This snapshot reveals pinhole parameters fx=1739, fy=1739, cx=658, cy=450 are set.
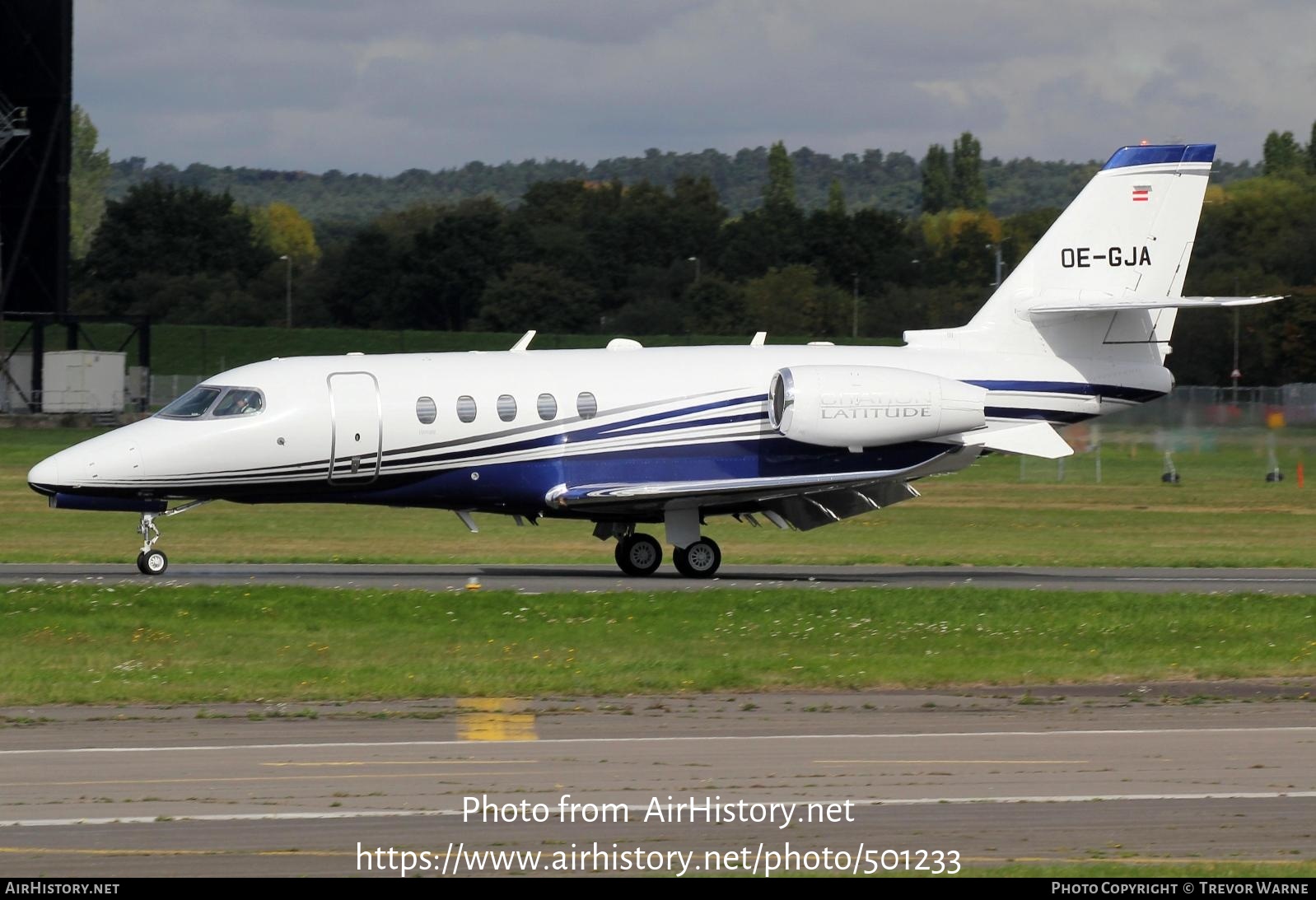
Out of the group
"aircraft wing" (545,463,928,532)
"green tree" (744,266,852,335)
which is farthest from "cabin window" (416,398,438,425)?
"green tree" (744,266,852,335)

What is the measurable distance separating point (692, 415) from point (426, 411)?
4.10 m

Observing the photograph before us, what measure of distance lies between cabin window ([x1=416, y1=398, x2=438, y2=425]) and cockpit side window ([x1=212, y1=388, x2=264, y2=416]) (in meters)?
2.31

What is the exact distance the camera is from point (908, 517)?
43.2m

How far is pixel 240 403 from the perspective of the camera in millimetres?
25984

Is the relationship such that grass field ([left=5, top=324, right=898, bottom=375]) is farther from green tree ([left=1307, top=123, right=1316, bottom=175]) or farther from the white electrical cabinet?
green tree ([left=1307, top=123, right=1316, bottom=175])

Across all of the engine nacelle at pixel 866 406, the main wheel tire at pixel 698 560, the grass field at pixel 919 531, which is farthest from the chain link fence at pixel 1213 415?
the main wheel tire at pixel 698 560

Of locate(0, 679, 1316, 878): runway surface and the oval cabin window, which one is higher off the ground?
the oval cabin window

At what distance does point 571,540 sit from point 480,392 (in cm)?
1200

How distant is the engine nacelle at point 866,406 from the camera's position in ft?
87.0

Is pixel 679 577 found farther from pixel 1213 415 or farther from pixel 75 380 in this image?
pixel 75 380

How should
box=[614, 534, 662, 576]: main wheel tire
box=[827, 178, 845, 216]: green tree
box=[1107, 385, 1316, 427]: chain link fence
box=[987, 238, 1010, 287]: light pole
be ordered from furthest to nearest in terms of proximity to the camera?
box=[827, 178, 845, 216]: green tree → box=[987, 238, 1010, 287]: light pole → box=[1107, 385, 1316, 427]: chain link fence → box=[614, 534, 662, 576]: main wheel tire

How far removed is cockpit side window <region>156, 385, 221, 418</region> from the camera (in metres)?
26.0
